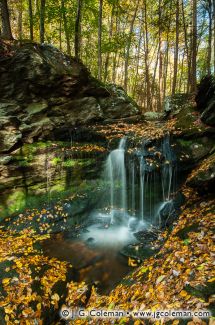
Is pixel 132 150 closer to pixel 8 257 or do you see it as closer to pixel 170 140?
pixel 170 140

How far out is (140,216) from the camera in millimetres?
10367

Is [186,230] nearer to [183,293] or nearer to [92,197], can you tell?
[183,293]

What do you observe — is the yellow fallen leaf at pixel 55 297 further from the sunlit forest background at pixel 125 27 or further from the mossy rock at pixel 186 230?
the sunlit forest background at pixel 125 27

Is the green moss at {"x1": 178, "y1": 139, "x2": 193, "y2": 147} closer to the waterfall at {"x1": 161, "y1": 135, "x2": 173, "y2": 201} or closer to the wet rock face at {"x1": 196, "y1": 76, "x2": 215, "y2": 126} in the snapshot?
the waterfall at {"x1": 161, "y1": 135, "x2": 173, "y2": 201}

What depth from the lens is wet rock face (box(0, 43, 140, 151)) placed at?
498 inches

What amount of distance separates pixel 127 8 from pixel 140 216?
20209 mm

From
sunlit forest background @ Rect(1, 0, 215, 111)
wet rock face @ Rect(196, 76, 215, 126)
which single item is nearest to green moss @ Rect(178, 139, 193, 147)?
wet rock face @ Rect(196, 76, 215, 126)

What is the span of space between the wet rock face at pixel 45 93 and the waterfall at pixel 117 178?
341cm

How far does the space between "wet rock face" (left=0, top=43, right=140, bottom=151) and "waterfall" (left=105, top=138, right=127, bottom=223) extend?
341cm

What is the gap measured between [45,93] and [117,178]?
241 inches

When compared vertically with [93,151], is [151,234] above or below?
below

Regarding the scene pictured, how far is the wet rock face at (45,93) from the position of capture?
12641 mm

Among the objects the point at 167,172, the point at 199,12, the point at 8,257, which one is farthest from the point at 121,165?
the point at 199,12

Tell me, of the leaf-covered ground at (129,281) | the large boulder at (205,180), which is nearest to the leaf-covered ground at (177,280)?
the leaf-covered ground at (129,281)
